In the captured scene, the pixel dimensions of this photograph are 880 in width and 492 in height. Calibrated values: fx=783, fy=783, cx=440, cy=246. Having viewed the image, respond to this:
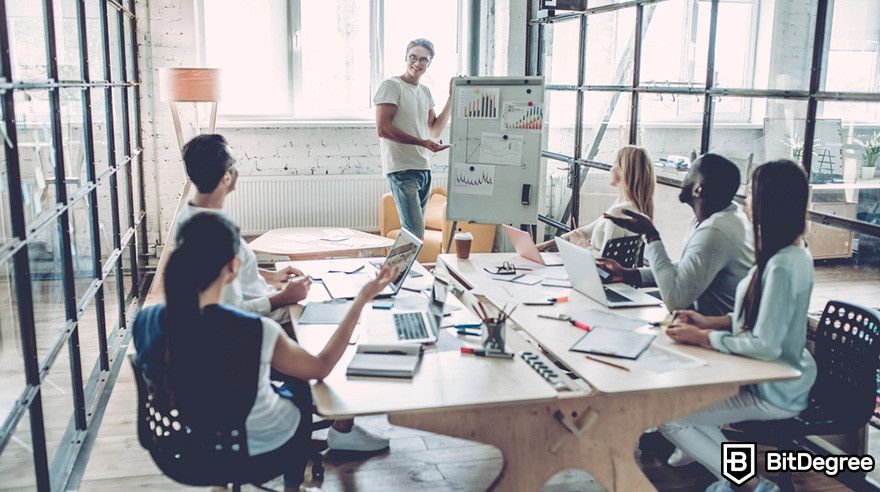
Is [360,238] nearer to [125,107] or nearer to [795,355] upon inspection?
[125,107]

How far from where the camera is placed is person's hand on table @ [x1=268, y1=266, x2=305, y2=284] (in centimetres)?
319

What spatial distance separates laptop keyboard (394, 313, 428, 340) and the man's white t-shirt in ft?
7.27

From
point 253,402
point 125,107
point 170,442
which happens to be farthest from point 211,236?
point 125,107

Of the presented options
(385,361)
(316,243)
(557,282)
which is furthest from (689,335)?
(316,243)

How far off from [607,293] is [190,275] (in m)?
1.70

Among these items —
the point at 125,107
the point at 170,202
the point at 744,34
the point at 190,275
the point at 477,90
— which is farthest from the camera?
the point at 170,202

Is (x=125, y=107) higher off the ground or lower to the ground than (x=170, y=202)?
higher


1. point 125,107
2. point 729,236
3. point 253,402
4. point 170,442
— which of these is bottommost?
point 170,442

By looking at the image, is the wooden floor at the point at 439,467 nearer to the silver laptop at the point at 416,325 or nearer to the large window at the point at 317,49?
the silver laptop at the point at 416,325

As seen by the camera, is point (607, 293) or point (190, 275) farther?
point (607, 293)

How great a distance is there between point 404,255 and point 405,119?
6.60ft

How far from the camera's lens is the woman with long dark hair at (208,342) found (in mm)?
1922

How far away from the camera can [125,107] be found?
16.8 feet

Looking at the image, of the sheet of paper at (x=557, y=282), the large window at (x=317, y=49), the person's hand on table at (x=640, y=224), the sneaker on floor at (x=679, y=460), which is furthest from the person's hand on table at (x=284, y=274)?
the large window at (x=317, y=49)
